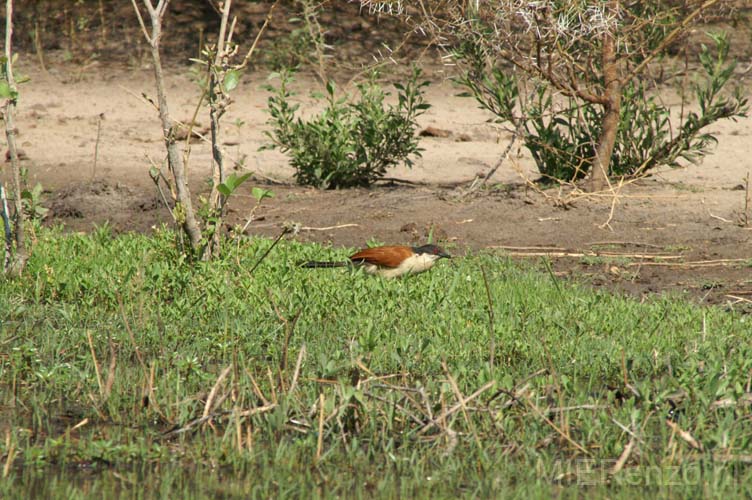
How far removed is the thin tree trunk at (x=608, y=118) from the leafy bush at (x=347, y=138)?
1599mm

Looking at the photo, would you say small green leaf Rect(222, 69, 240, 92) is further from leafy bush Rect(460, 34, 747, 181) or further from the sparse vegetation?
leafy bush Rect(460, 34, 747, 181)

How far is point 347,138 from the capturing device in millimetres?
9617

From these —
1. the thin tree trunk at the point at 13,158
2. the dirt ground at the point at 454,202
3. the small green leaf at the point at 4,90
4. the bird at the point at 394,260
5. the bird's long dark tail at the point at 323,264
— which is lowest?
the dirt ground at the point at 454,202

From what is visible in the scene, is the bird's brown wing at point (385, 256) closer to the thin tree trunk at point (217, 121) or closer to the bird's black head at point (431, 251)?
the bird's black head at point (431, 251)

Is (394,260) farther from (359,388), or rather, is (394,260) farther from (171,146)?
(359,388)

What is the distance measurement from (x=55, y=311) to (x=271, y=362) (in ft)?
4.84

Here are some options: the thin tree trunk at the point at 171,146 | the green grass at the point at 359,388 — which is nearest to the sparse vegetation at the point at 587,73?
the green grass at the point at 359,388

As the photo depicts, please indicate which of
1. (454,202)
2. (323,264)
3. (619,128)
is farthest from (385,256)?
(619,128)

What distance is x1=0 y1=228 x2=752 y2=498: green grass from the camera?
12.7 ft

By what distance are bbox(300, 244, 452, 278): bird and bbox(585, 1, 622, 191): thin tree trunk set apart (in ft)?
7.97

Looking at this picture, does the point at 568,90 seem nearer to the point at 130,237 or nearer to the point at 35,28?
the point at 130,237

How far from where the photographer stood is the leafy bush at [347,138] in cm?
962

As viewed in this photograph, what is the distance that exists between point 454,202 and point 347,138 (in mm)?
1097

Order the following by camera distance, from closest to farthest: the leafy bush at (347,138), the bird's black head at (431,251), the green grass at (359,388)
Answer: the green grass at (359,388)
the bird's black head at (431,251)
the leafy bush at (347,138)
